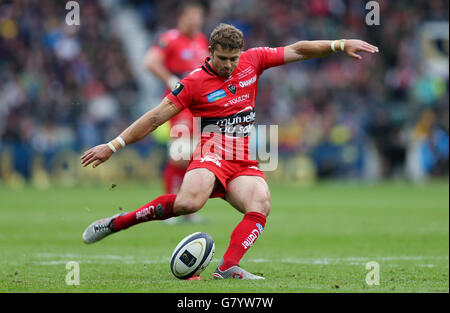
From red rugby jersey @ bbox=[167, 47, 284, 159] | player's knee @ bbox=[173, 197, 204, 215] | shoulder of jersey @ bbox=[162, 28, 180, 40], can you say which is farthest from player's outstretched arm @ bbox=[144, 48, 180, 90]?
player's knee @ bbox=[173, 197, 204, 215]

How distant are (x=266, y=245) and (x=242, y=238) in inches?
123

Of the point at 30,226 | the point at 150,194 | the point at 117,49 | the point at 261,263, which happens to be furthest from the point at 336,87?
the point at 261,263

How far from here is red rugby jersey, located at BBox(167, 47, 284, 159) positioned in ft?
23.2

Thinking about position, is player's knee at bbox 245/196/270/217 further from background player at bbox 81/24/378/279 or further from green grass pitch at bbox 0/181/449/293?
green grass pitch at bbox 0/181/449/293

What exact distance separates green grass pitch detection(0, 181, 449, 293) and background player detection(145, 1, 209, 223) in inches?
34.2

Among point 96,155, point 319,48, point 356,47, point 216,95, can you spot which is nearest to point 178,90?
point 216,95

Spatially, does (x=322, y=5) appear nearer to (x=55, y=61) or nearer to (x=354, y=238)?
(x=55, y=61)

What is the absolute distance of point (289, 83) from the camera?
26531 millimetres

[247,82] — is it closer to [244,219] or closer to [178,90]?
[178,90]

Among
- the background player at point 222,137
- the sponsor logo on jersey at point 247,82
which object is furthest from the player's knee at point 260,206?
the sponsor logo on jersey at point 247,82

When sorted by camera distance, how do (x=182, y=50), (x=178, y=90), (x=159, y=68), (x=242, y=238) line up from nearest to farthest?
(x=242, y=238) < (x=178, y=90) < (x=159, y=68) < (x=182, y=50)

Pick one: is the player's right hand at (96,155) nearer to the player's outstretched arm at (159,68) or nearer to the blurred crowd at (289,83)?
the player's outstretched arm at (159,68)

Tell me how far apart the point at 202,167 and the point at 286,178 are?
16.2 metres

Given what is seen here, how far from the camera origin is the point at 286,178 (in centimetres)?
2320
